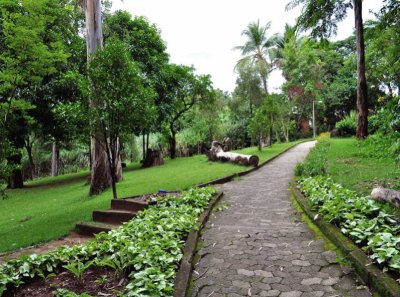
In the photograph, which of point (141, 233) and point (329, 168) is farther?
point (329, 168)

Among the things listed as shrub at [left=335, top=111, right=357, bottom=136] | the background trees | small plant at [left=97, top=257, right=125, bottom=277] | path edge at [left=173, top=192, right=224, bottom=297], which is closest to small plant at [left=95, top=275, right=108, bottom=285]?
small plant at [left=97, top=257, right=125, bottom=277]

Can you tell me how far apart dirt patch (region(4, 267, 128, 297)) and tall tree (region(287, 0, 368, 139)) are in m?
13.8

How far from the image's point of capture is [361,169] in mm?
9578

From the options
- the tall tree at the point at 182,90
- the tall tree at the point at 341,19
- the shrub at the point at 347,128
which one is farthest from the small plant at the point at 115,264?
the shrub at the point at 347,128

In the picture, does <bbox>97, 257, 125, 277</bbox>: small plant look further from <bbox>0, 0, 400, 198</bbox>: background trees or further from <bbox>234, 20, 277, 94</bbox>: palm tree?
<bbox>234, 20, 277, 94</bbox>: palm tree

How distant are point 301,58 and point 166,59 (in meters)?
16.3

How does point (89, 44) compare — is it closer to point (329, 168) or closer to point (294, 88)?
point (329, 168)

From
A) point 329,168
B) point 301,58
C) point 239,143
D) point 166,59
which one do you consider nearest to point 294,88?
point 301,58

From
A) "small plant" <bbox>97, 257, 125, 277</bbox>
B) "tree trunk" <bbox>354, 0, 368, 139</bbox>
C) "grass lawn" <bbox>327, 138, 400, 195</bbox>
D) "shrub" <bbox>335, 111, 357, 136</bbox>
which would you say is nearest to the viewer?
"small plant" <bbox>97, 257, 125, 277</bbox>

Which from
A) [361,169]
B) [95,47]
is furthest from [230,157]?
[95,47]

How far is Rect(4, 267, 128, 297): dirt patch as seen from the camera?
3.71 m

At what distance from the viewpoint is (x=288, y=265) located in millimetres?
4277

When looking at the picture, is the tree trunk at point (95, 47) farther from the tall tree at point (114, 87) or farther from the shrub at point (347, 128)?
the shrub at point (347, 128)

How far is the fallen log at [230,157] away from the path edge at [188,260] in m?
7.42
